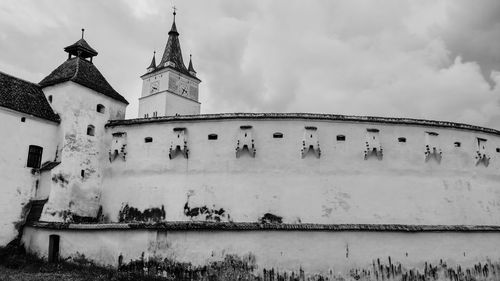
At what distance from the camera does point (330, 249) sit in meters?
18.4

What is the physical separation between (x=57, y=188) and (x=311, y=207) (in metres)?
13.8

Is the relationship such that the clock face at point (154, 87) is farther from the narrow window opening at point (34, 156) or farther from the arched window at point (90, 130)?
the narrow window opening at point (34, 156)

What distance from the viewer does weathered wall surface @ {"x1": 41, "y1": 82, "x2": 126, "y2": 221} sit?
2364cm

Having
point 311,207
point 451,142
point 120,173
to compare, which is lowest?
point 311,207

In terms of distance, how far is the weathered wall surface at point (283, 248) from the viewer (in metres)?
18.1

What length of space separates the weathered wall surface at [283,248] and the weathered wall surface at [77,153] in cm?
557

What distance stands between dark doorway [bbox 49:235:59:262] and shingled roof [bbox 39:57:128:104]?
30.8 ft

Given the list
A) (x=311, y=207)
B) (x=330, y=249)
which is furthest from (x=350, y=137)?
(x=330, y=249)

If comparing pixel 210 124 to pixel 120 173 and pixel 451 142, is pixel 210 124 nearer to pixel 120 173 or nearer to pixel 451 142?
pixel 120 173

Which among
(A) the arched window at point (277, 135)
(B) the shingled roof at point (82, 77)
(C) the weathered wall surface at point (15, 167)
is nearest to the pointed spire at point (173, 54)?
(B) the shingled roof at point (82, 77)

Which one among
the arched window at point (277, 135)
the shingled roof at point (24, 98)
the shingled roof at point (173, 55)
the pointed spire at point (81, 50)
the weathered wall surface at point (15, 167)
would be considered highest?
the shingled roof at point (173, 55)

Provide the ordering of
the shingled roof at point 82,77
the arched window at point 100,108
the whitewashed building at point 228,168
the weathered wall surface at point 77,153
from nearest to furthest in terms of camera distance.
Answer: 1. the whitewashed building at point 228,168
2. the weathered wall surface at point 77,153
3. the shingled roof at point 82,77
4. the arched window at point 100,108

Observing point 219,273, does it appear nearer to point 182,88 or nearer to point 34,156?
point 34,156

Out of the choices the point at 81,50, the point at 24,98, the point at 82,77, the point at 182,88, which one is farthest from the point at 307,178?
the point at 182,88
